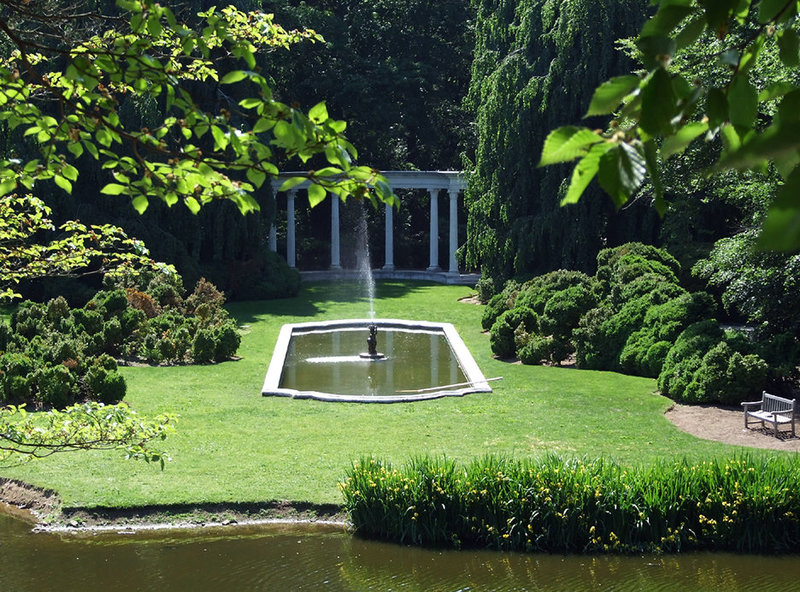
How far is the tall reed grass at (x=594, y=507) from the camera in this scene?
1048 cm

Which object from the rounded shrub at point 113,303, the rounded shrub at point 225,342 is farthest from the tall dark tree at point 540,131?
the rounded shrub at point 113,303

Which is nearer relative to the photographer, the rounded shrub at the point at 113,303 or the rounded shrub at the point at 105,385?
the rounded shrub at the point at 105,385

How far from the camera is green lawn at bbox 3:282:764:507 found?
12336 millimetres

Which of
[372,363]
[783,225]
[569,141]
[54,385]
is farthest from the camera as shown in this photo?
[372,363]

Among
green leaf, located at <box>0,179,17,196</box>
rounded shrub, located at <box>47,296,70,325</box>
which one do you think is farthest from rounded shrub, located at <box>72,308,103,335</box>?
green leaf, located at <box>0,179,17,196</box>

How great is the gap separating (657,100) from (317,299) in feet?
104

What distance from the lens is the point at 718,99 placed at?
2371 mm

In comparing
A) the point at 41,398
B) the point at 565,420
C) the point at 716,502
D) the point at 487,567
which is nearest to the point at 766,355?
the point at 565,420

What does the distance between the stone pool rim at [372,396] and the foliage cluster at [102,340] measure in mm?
1756

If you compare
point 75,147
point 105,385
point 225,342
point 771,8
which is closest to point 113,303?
point 225,342

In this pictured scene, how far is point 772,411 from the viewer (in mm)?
14531

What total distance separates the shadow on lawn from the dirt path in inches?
586

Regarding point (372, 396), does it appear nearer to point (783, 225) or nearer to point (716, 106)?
point (716, 106)

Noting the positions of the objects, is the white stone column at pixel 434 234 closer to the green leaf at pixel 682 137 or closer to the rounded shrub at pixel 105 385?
the rounded shrub at pixel 105 385
